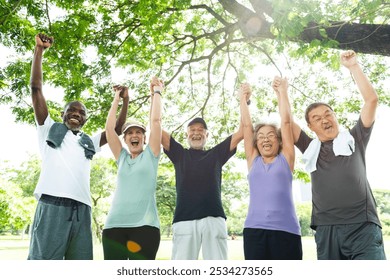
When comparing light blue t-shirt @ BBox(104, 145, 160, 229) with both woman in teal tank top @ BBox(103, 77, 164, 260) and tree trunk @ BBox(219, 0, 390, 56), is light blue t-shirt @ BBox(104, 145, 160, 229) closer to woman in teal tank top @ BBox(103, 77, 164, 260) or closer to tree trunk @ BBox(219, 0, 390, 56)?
woman in teal tank top @ BBox(103, 77, 164, 260)

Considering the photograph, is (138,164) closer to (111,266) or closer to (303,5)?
(111,266)

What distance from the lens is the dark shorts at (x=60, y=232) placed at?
3.45 m

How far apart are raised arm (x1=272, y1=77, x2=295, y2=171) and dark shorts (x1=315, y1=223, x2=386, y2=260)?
751 mm

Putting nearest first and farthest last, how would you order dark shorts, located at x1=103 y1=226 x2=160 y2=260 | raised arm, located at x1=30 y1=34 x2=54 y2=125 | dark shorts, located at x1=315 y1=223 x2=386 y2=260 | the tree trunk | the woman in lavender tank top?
dark shorts, located at x1=315 y1=223 x2=386 y2=260
the woman in lavender tank top
dark shorts, located at x1=103 y1=226 x2=160 y2=260
raised arm, located at x1=30 y1=34 x2=54 y2=125
the tree trunk

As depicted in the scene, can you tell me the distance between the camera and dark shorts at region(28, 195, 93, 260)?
11.3 feet

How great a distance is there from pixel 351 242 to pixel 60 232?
2.57 meters

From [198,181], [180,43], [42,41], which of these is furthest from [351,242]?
[180,43]

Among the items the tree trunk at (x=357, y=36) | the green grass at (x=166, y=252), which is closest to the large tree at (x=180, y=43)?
the tree trunk at (x=357, y=36)

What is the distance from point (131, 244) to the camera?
3631 mm

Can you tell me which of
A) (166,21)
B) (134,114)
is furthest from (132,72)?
(166,21)

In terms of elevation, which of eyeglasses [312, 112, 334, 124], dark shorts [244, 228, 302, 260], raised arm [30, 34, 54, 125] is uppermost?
raised arm [30, 34, 54, 125]

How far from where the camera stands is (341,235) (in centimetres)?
335

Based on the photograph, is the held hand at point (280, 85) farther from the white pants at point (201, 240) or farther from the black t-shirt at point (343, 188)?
the white pants at point (201, 240)

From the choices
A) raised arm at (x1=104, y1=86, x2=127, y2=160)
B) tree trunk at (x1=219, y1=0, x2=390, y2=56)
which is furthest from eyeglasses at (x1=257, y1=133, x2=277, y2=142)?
tree trunk at (x1=219, y1=0, x2=390, y2=56)
